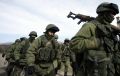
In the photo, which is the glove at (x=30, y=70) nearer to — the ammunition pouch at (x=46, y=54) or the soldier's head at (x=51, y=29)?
the ammunition pouch at (x=46, y=54)

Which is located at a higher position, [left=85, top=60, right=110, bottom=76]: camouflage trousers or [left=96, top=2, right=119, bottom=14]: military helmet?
[left=96, top=2, right=119, bottom=14]: military helmet

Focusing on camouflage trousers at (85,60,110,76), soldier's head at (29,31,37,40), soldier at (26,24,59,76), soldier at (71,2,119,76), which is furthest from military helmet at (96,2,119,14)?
soldier's head at (29,31,37,40)

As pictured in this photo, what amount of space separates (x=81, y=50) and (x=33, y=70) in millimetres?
4194

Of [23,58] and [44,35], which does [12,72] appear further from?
[44,35]

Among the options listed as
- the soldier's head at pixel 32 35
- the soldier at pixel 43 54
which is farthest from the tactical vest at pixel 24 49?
the soldier at pixel 43 54

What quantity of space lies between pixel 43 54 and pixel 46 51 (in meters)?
0.14

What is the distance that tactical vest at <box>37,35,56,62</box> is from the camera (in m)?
9.97

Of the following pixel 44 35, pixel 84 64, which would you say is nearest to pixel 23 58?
pixel 44 35

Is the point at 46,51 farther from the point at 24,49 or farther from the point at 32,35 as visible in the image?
the point at 32,35

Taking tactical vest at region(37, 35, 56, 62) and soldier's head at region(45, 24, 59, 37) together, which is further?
soldier's head at region(45, 24, 59, 37)

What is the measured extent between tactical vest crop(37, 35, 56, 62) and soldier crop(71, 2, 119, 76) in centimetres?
397

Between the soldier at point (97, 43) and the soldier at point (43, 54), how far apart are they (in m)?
3.88

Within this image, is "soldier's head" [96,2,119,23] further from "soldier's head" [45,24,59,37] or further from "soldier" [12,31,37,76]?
"soldier" [12,31,37,76]

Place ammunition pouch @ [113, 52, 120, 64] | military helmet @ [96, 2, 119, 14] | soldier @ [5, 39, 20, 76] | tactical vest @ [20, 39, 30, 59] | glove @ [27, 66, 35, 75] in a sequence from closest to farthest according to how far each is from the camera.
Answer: military helmet @ [96, 2, 119, 14] → ammunition pouch @ [113, 52, 120, 64] → glove @ [27, 66, 35, 75] → tactical vest @ [20, 39, 30, 59] → soldier @ [5, 39, 20, 76]
